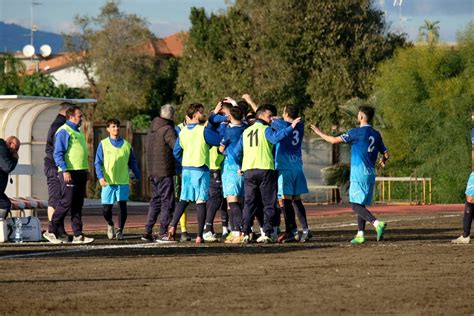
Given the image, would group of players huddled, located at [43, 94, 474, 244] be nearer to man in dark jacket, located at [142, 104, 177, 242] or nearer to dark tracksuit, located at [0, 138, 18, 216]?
man in dark jacket, located at [142, 104, 177, 242]

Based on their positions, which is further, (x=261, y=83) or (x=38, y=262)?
(x=261, y=83)

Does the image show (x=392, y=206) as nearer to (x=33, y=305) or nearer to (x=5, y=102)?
(x=5, y=102)

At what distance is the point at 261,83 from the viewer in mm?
56438

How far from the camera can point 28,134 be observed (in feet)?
109

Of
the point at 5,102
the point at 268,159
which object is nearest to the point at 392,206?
the point at 5,102

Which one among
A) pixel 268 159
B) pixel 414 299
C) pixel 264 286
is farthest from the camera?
pixel 268 159

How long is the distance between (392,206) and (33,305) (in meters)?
24.9

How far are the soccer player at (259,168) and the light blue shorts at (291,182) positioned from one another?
0.98 ft

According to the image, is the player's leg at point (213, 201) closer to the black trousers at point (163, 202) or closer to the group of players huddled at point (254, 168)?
the group of players huddled at point (254, 168)

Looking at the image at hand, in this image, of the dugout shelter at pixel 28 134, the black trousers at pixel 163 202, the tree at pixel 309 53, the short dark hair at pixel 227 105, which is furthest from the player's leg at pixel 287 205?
the tree at pixel 309 53

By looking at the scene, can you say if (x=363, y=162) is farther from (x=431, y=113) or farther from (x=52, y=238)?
(x=431, y=113)

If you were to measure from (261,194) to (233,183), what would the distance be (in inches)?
24.9

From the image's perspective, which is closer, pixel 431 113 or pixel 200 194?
pixel 200 194

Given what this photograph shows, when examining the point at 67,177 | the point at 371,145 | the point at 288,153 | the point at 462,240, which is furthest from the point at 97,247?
the point at 462,240
